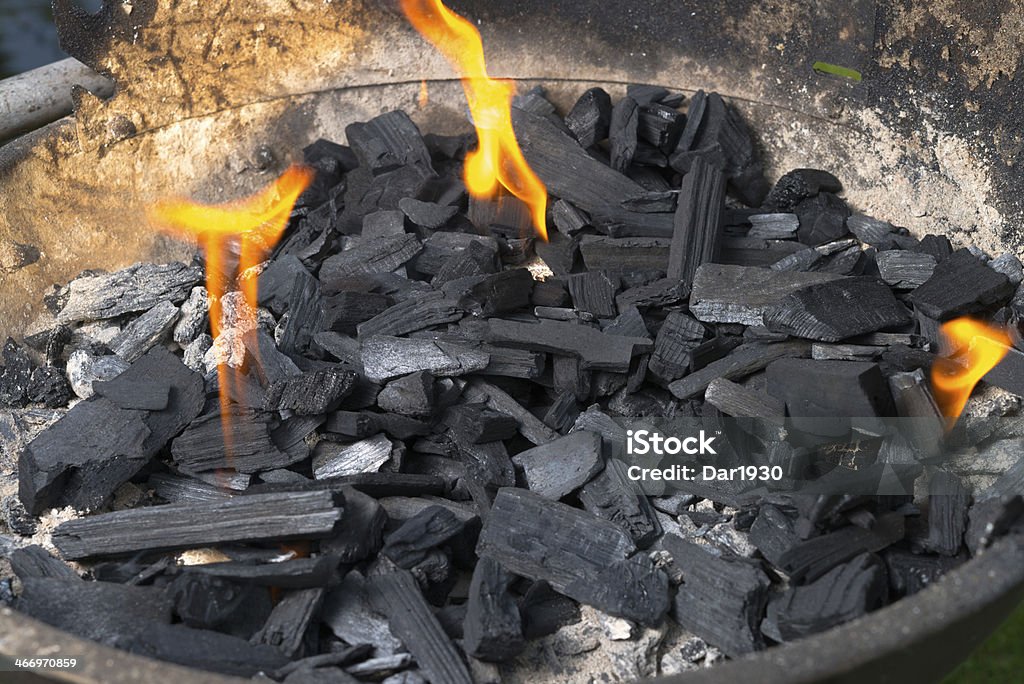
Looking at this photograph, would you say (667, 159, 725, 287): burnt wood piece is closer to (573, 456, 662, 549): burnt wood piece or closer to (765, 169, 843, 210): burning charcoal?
(765, 169, 843, 210): burning charcoal

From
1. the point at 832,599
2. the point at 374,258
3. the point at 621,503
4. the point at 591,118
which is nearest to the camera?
the point at 832,599

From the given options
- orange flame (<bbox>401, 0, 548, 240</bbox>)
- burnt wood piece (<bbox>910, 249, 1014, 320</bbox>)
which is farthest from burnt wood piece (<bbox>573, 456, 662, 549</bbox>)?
orange flame (<bbox>401, 0, 548, 240</bbox>)

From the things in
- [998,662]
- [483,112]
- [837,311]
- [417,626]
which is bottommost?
[998,662]

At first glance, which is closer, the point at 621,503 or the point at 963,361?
the point at 621,503

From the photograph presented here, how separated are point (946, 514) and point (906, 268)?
35.0 inches

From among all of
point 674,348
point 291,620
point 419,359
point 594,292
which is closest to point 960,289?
point 674,348

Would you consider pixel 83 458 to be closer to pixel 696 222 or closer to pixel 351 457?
pixel 351 457

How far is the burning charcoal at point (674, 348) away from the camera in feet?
8.39

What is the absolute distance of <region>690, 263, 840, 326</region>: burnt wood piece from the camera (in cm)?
269

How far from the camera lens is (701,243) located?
2963 millimetres

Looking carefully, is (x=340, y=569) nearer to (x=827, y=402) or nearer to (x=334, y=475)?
(x=334, y=475)

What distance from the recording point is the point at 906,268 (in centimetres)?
285

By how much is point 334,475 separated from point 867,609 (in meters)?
1.25

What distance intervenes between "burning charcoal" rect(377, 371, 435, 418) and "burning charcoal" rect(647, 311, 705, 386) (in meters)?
0.58
